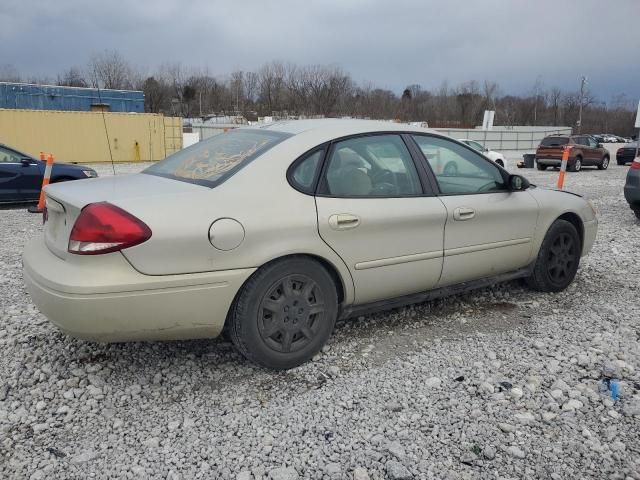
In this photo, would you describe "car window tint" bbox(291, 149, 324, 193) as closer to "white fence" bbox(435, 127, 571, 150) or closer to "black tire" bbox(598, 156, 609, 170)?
"black tire" bbox(598, 156, 609, 170)

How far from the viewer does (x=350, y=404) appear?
2.85m

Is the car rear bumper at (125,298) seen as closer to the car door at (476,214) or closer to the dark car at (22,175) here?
the car door at (476,214)

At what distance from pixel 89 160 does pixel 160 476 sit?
85.5 ft

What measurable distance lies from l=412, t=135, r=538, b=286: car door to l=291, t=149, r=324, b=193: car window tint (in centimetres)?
91

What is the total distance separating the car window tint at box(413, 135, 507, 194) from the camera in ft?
12.6

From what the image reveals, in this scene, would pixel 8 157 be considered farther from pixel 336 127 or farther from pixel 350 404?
pixel 350 404

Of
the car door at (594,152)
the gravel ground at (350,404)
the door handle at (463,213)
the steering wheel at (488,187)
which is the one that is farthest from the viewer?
the car door at (594,152)

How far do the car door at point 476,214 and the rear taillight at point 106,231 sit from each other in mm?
2085

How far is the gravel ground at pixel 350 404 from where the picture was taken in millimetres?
2375

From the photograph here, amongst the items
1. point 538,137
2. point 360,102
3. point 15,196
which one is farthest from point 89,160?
point 360,102

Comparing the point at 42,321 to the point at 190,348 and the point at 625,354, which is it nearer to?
the point at 190,348

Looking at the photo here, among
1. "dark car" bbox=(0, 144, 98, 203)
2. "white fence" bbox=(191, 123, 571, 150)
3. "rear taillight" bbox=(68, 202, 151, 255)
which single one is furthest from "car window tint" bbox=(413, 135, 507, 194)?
"white fence" bbox=(191, 123, 571, 150)

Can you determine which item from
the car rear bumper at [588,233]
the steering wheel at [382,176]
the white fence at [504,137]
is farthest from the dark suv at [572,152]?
the steering wheel at [382,176]

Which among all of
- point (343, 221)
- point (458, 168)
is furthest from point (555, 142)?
point (343, 221)
